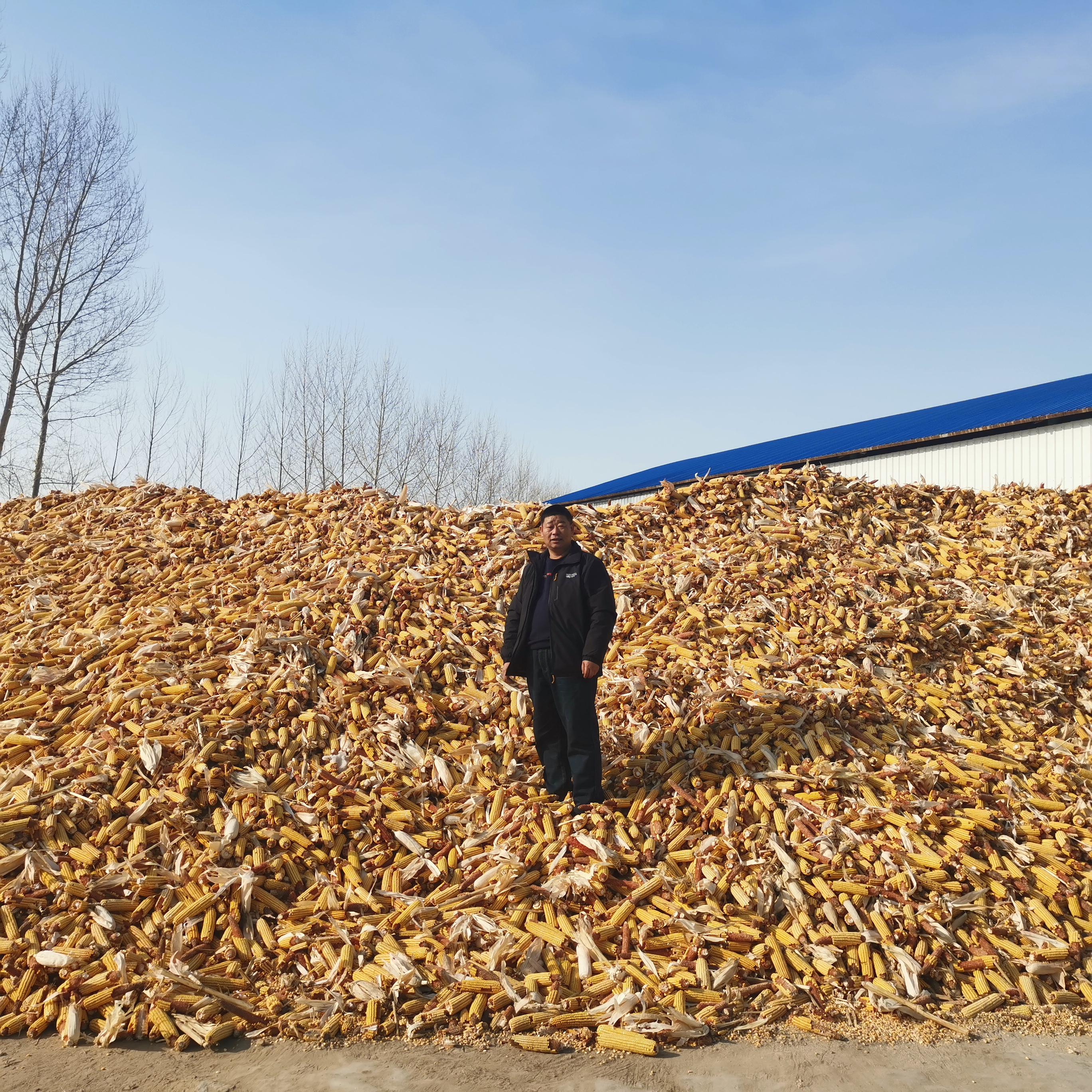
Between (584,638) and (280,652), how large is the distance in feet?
7.26

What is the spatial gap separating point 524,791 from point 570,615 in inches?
40.1

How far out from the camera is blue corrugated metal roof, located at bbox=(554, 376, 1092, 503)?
1559cm

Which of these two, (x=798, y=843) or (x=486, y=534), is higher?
(x=486, y=534)

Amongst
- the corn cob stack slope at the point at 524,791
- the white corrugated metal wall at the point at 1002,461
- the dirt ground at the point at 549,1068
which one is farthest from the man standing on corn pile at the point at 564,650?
the white corrugated metal wall at the point at 1002,461

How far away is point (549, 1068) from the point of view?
342 cm

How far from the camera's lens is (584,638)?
507 centimetres

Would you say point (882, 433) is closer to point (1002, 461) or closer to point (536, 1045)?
→ point (1002, 461)

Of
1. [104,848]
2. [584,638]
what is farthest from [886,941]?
[104,848]

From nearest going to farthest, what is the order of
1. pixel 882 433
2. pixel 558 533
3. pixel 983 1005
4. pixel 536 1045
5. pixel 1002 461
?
pixel 536 1045, pixel 983 1005, pixel 558 533, pixel 1002 461, pixel 882 433

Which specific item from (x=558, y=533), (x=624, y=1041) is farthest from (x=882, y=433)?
(x=624, y=1041)

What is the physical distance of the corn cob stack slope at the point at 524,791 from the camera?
3.90 m

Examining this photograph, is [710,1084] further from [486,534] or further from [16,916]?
[486,534]

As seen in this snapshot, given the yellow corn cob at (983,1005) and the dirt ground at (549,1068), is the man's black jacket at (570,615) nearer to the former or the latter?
the dirt ground at (549,1068)

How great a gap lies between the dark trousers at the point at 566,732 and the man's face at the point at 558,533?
624 mm
